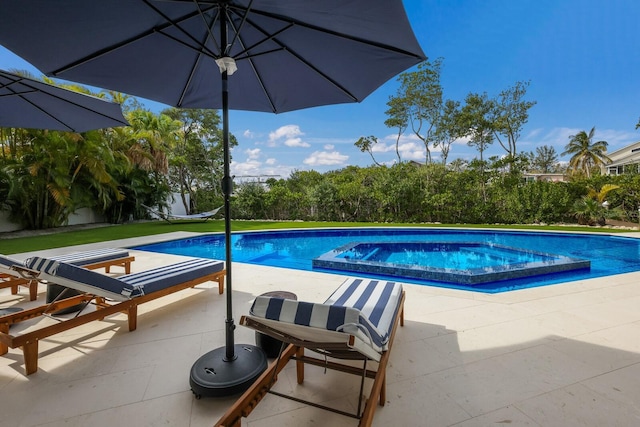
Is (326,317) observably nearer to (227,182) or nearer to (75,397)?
(227,182)

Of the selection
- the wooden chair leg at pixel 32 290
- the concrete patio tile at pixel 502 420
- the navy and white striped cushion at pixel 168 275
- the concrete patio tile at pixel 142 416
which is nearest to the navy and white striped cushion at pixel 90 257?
the wooden chair leg at pixel 32 290

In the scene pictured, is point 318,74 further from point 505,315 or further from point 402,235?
point 402,235

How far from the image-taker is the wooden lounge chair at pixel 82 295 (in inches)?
87.9

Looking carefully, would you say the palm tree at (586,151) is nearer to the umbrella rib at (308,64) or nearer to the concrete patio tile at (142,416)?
the umbrella rib at (308,64)

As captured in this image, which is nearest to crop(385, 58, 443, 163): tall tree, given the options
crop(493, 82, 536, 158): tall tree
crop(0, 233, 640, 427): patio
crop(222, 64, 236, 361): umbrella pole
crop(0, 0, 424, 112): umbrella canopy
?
crop(493, 82, 536, 158): tall tree

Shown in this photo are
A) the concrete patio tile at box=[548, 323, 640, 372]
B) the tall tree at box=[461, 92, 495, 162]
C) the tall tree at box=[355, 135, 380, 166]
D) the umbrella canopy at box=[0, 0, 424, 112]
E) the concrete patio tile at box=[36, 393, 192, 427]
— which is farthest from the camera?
the tall tree at box=[355, 135, 380, 166]

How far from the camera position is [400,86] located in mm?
20188

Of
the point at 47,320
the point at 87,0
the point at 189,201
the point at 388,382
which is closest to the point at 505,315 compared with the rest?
the point at 388,382

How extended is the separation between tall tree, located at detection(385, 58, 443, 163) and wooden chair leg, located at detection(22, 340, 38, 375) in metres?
21.3

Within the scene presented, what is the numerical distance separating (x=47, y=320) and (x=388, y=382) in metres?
3.81

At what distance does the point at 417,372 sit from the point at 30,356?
9.99 ft

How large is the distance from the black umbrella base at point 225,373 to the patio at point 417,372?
0.35ft

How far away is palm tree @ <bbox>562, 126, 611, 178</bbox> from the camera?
30281 mm

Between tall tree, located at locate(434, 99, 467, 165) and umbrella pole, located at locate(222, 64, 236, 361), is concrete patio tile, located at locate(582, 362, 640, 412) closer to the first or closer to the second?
umbrella pole, located at locate(222, 64, 236, 361)
